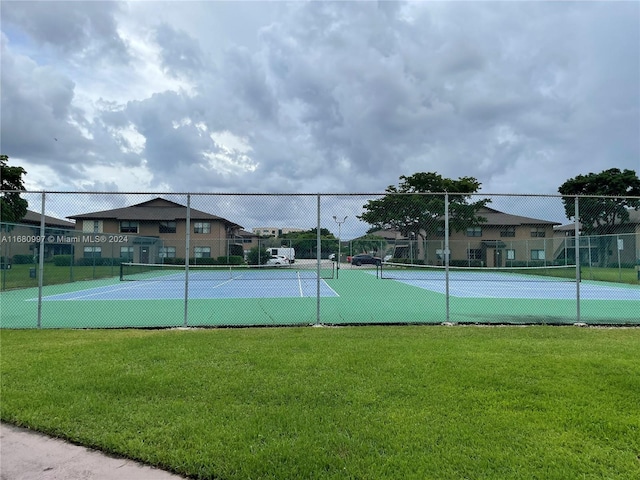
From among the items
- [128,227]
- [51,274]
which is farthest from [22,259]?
[128,227]

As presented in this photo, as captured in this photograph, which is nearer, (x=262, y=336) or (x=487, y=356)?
(x=487, y=356)

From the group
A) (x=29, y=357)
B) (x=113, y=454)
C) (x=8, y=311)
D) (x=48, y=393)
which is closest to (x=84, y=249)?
(x=8, y=311)

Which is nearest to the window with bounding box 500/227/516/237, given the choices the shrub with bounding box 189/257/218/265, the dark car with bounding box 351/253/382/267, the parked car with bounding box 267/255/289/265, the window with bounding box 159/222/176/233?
the dark car with bounding box 351/253/382/267

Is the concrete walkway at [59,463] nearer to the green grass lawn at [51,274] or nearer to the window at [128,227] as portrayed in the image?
the green grass lawn at [51,274]

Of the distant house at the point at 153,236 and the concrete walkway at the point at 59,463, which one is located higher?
the distant house at the point at 153,236

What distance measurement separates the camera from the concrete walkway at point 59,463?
9.75ft

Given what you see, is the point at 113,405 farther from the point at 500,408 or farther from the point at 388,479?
the point at 500,408

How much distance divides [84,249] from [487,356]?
25.9 meters

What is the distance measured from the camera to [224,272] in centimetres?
1631

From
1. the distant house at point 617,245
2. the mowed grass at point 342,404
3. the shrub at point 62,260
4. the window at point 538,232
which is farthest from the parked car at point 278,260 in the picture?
the shrub at point 62,260

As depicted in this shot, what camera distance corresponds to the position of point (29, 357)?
574cm

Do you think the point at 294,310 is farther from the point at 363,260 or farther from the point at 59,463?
the point at 363,260

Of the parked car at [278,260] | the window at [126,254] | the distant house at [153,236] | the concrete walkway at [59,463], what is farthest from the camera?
the window at [126,254]

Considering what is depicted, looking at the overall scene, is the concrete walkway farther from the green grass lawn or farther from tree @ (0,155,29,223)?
tree @ (0,155,29,223)
